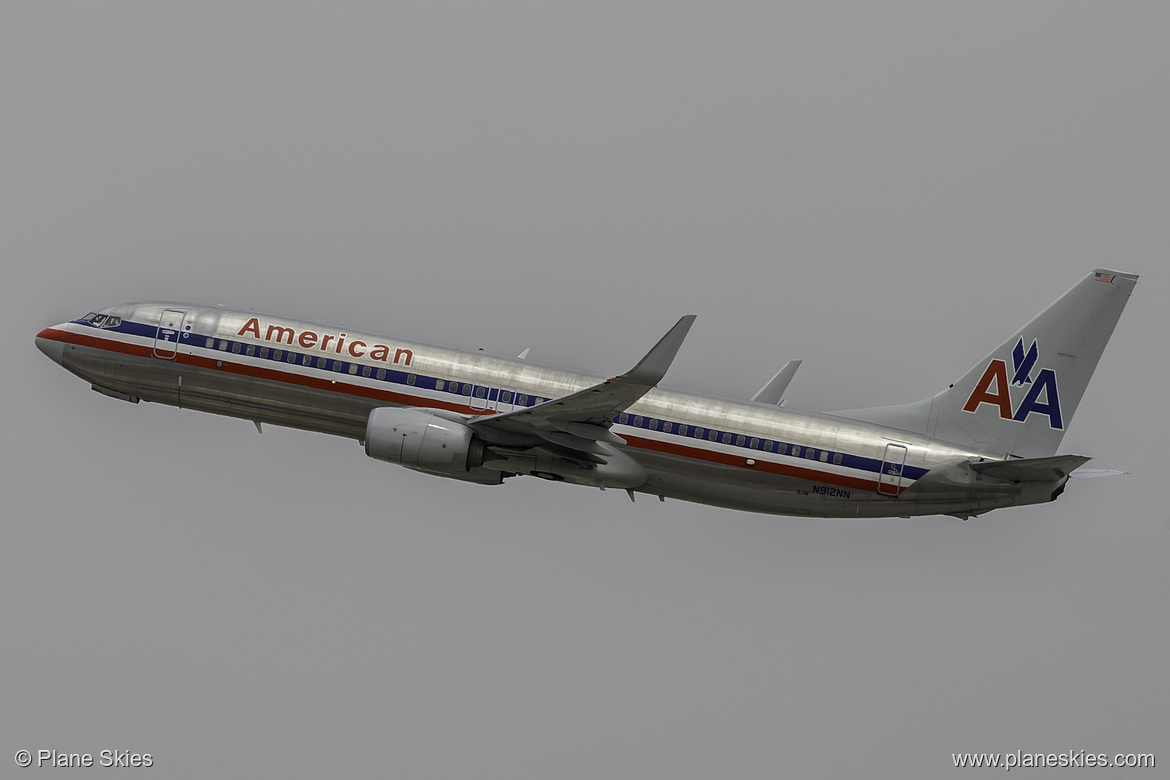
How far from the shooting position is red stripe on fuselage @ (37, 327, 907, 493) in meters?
53.5

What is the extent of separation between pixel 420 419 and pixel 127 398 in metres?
11.2

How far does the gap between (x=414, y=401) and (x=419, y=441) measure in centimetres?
218

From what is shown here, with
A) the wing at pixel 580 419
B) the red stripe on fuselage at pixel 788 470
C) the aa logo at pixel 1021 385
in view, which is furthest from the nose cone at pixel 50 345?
the aa logo at pixel 1021 385

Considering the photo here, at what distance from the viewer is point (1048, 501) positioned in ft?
174

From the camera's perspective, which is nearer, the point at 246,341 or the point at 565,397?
the point at 565,397

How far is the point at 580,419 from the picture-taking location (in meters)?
52.5

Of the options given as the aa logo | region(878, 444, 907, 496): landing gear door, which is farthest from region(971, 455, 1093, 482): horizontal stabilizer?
region(878, 444, 907, 496): landing gear door

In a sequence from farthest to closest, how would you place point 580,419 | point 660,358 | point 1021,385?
point 1021,385 < point 580,419 < point 660,358

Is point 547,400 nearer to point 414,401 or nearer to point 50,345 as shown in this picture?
point 414,401

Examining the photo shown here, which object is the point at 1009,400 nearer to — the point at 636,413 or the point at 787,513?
the point at 787,513

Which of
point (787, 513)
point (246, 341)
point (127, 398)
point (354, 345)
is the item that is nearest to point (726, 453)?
point (787, 513)

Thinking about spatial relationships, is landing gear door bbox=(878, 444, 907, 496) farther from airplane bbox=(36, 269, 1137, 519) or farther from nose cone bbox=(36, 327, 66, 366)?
nose cone bbox=(36, 327, 66, 366)

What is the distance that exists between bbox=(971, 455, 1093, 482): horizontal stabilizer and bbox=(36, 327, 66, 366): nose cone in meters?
30.3

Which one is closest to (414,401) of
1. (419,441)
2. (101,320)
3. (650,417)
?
(419,441)
